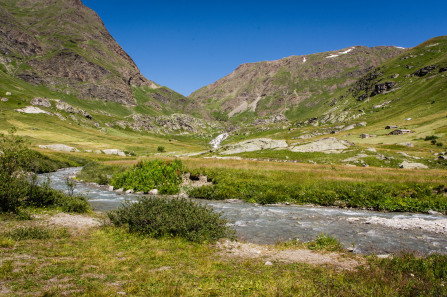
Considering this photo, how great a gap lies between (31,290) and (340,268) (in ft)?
35.0

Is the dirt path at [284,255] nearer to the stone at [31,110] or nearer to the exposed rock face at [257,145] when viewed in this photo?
the exposed rock face at [257,145]

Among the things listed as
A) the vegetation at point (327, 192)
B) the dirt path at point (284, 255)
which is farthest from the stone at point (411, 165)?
the dirt path at point (284, 255)

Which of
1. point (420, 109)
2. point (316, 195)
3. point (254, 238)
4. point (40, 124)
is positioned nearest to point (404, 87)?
point (420, 109)

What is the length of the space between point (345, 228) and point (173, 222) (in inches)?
463

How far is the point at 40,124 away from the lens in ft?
527

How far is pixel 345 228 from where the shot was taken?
16.8 m

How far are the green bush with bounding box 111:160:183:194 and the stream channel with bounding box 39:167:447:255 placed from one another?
8285 mm

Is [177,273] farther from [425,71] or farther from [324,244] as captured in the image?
[425,71]

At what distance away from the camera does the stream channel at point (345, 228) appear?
1369 cm

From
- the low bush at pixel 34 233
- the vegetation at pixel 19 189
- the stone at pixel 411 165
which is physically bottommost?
the stone at pixel 411 165

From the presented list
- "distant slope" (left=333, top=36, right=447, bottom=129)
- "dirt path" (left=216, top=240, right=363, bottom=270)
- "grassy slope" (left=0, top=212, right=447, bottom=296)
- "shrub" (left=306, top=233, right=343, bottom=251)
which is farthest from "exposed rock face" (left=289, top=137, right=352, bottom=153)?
"distant slope" (left=333, top=36, right=447, bottom=129)

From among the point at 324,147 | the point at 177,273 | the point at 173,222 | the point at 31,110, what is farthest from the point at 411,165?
the point at 31,110

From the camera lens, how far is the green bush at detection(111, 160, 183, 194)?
31.4 meters

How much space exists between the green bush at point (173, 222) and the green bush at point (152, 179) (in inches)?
616
